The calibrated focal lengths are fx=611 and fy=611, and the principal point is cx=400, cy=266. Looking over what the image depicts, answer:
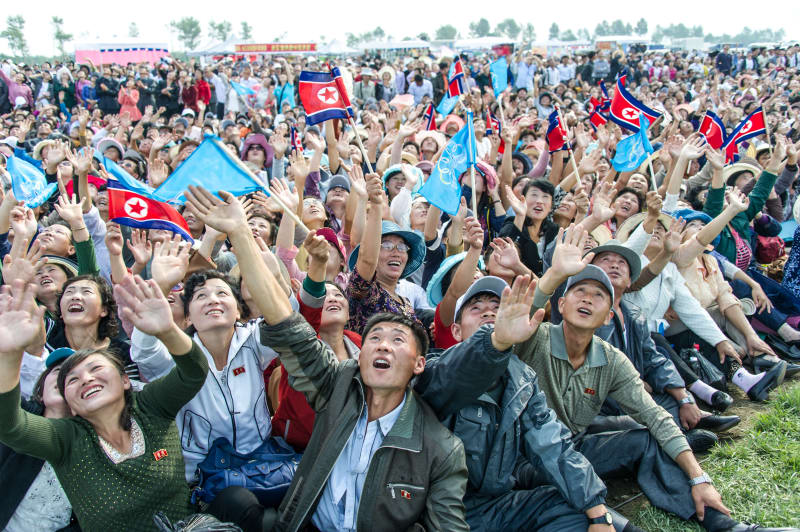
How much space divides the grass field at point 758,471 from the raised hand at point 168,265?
9.18ft

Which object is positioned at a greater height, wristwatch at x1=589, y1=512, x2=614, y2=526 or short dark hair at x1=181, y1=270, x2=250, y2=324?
short dark hair at x1=181, y1=270, x2=250, y2=324

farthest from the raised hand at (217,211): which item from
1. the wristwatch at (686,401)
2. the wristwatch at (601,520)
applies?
the wristwatch at (686,401)

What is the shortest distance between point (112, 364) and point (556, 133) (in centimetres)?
622

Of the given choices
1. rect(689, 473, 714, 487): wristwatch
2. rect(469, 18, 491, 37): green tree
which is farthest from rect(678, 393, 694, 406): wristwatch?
rect(469, 18, 491, 37): green tree

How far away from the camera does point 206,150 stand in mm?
3309

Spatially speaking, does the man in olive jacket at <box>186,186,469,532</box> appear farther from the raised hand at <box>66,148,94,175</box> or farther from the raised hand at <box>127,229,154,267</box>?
the raised hand at <box>66,148,94,175</box>

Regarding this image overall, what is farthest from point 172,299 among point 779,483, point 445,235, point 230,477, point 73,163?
point 779,483

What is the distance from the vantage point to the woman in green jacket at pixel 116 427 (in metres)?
2.38

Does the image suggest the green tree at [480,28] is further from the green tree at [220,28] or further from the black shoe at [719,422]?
the black shoe at [719,422]

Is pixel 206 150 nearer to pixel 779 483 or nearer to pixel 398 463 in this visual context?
pixel 398 463

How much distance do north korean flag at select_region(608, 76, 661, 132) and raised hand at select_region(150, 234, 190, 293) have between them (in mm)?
5276

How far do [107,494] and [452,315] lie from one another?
82.6 inches

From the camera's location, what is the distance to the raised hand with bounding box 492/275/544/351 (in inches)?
97.1

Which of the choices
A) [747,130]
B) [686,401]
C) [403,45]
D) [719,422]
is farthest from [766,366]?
[403,45]
